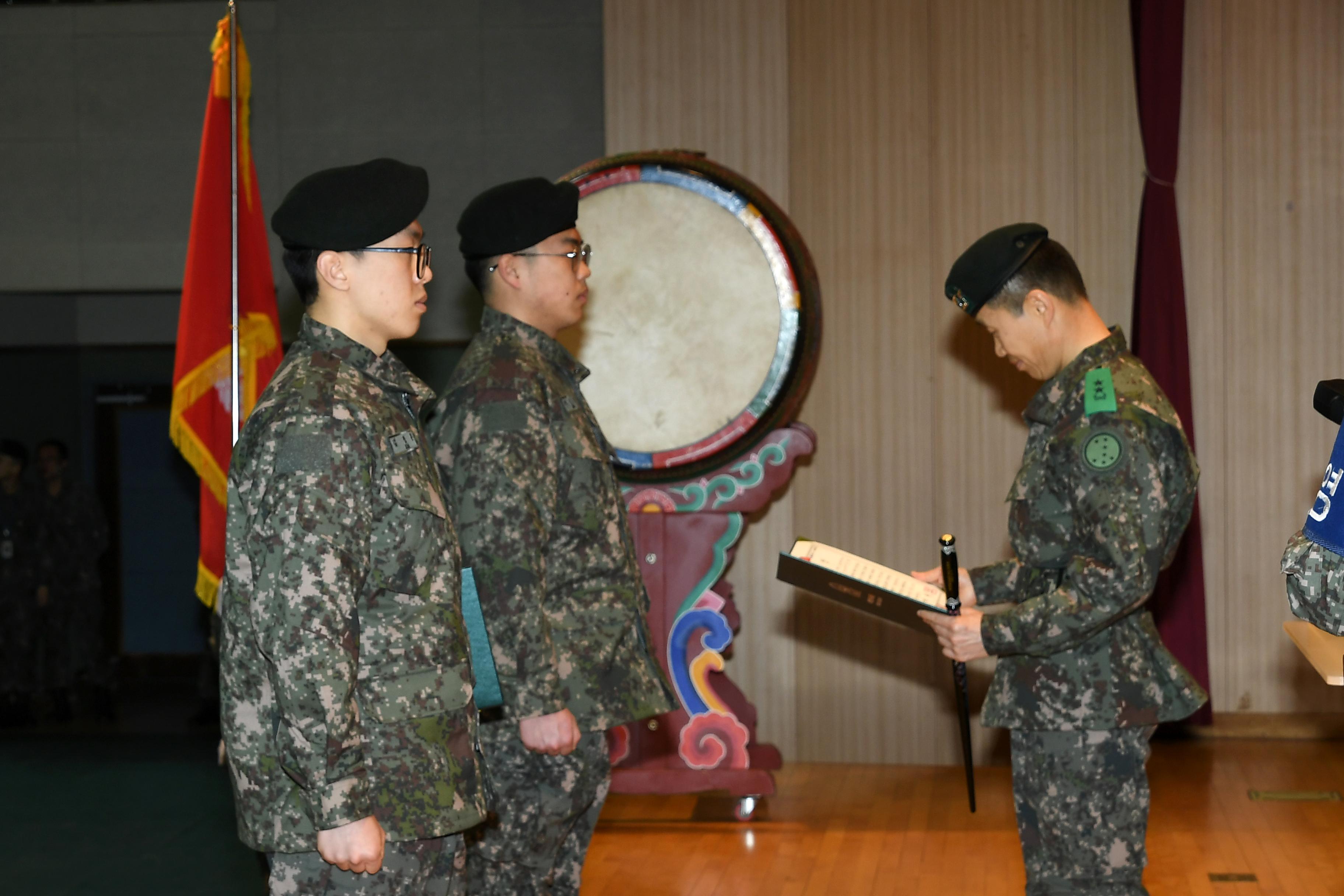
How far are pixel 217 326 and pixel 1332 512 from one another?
97.2 inches

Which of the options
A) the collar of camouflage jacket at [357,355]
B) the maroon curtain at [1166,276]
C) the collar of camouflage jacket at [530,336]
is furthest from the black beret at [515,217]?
the maroon curtain at [1166,276]

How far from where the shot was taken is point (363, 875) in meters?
1.45

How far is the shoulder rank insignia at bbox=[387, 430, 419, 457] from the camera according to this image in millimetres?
1506

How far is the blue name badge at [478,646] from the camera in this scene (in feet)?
5.46

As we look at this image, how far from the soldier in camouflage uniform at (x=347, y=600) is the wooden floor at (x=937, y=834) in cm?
156

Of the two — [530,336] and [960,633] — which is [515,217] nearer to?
[530,336]

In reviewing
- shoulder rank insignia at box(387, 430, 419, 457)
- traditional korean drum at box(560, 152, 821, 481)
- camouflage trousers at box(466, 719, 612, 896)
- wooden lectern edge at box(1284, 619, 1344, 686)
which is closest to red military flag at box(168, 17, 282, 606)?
traditional korean drum at box(560, 152, 821, 481)

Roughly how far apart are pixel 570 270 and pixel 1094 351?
901 millimetres

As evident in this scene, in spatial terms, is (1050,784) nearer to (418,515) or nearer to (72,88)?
(418,515)

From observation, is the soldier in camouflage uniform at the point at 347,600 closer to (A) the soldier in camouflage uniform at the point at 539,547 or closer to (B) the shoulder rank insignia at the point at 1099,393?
(A) the soldier in camouflage uniform at the point at 539,547

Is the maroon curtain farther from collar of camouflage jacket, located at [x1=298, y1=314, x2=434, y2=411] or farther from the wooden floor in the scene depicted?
collar of camouflage jacket, located at [x1=298, y1=314, x2=434, y2=411]

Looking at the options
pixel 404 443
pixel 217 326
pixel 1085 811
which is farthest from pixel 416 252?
pixel 217 326

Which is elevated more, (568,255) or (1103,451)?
(568,255)

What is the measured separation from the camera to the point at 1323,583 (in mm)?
1164
